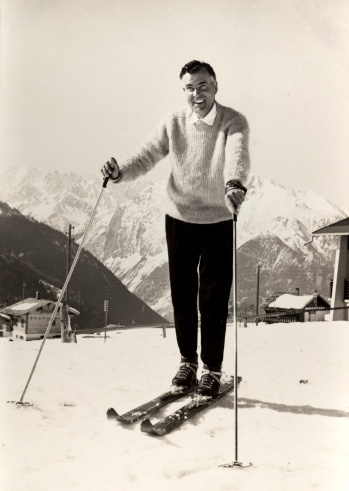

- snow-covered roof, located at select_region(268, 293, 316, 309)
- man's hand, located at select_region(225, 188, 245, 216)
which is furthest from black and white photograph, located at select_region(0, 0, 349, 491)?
snow-covered roof, located at select_region(268, 293, 316, 309)

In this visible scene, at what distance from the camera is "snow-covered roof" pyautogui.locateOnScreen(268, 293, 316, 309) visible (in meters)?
2.51

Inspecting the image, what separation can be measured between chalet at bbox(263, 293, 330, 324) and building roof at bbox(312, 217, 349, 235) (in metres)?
0.34

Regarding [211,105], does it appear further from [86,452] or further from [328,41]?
[86,452]

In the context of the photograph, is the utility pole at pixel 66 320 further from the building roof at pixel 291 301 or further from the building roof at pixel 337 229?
the building roof at pixel 337 229

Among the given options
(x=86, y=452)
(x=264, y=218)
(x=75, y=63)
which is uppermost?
(x=75, y=63)

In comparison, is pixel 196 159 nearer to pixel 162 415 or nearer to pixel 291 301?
pixel 162 415

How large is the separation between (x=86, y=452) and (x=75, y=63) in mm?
1405

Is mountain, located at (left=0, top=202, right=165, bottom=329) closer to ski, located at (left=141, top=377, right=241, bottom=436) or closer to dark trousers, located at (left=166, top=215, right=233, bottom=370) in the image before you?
dark trousers, located at (left=166, top=215, right=233, bottom=370)

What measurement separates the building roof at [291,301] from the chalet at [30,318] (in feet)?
3.33

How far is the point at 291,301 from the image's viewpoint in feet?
8.61

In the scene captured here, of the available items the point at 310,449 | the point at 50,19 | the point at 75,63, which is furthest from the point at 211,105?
the point at 310,449

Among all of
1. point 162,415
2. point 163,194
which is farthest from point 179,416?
point 163,194

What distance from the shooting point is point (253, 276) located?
2.19 m

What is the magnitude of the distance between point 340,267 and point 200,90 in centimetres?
126
